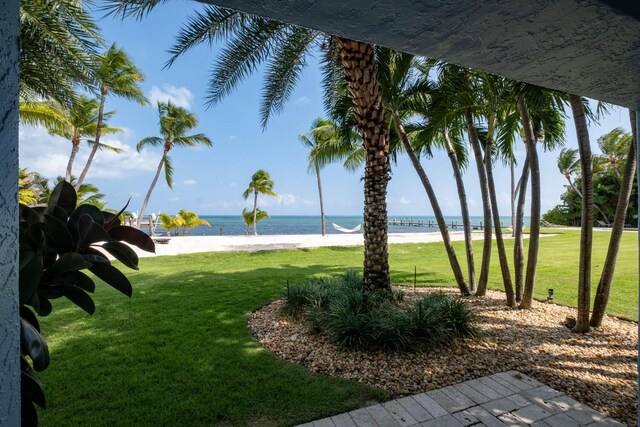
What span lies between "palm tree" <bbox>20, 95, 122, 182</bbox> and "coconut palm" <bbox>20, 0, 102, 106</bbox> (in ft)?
3.62

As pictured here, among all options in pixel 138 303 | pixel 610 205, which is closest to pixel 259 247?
pixel 138 303

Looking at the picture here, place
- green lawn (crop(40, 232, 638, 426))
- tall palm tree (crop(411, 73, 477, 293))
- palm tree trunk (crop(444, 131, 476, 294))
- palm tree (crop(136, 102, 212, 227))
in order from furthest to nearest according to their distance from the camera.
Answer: palm tree (crop(136, 102, 212, 227))
palm tree trunk (crop(444, 131, 476, 294))
tall palm tree (crop(411, 73, 477, 293))
green lawn (crop(40, 232, 638, 426))

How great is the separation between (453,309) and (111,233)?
4379 mm

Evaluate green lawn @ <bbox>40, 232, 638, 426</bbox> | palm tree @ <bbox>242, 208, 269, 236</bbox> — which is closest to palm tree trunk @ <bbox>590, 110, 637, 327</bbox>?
green lawn @ <bbox>40, 232, 638, 426</bbox>

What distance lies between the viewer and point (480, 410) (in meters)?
2.79

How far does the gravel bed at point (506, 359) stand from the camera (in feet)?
10.6

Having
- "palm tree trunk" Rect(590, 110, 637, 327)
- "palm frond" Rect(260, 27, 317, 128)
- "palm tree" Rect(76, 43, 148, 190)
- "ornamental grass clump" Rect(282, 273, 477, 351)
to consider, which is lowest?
"ornamental grass clump" Rect(282, 273, 477, 351)

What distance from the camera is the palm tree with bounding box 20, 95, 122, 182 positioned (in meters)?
10.9

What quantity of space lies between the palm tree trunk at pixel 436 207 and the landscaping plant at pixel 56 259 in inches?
240

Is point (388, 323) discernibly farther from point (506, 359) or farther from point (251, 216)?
point (251, 216)

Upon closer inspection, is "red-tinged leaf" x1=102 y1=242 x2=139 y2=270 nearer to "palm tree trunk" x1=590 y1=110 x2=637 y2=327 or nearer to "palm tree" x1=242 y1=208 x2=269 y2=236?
"palm tree trunk" x1=590 y1=110 x2=637 y2=327

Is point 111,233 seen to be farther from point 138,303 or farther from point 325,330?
point 138,303

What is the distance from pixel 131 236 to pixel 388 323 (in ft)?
11.6

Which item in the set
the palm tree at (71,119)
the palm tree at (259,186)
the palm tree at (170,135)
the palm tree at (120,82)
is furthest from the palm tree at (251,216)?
the palm tree at (120,82)
